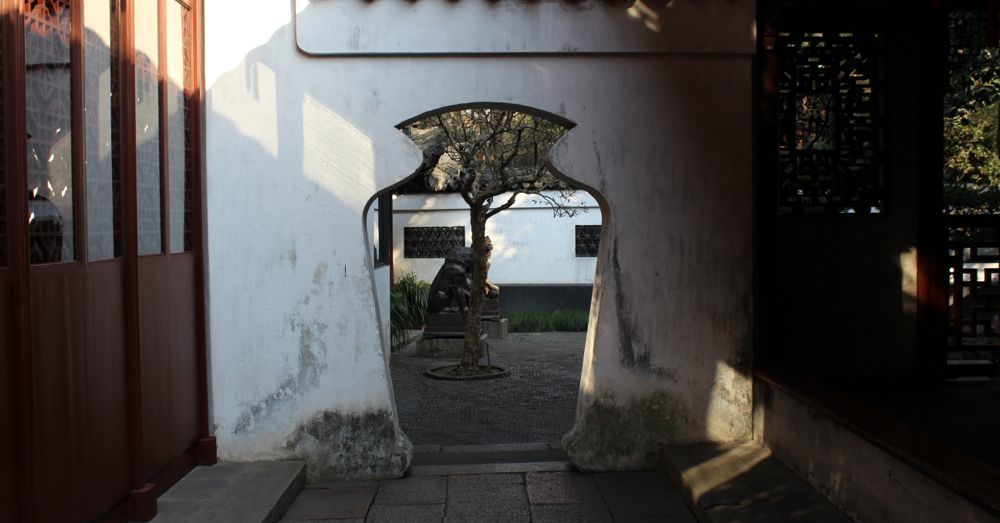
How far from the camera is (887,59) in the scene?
7191 mm

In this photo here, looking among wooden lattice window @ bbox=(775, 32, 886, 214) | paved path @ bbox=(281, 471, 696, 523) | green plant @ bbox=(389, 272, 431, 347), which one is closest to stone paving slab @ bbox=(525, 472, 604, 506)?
paved path @ bbox=(281, 471, 696, 523)

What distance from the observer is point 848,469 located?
A: 4.85 metres

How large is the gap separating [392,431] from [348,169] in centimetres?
176

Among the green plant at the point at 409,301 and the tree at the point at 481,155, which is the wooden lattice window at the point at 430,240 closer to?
the green plant at the point at 409,301

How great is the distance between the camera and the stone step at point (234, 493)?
17.0 feet

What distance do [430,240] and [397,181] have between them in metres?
13.5

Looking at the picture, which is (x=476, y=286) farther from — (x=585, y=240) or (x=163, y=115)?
(x=585, y=240)

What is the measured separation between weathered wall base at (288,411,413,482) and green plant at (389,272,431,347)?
30.5ft

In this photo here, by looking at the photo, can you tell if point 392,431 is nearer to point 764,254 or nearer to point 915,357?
point 764,254

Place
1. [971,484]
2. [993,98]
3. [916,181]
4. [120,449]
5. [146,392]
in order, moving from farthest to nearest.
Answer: [993,98]
[916,181]
[146,392]
[120,449]
[971,484]

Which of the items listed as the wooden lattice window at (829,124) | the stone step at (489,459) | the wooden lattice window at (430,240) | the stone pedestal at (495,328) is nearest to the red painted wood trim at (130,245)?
the stone step at (489,459)

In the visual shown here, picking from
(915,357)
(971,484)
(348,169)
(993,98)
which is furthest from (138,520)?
(993,98)

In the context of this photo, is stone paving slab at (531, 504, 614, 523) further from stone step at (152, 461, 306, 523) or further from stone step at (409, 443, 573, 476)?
stone step at (152, 461, 306, 523)

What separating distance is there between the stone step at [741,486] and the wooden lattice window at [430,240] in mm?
13595
